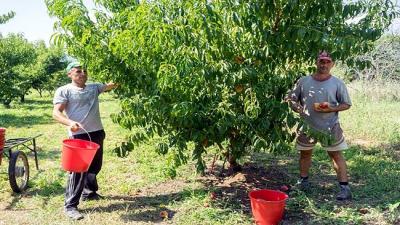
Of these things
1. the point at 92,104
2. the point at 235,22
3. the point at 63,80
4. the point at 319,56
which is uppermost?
the point at 235,22

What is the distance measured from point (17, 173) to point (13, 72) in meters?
14.4

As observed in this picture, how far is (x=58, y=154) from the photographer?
761cm

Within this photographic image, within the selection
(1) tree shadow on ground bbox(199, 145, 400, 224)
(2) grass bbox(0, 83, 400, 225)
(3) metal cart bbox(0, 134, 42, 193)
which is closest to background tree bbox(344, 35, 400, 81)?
(2) grass bbox(0, 83, 400, 225)

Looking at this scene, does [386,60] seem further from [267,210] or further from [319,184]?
[267,210]

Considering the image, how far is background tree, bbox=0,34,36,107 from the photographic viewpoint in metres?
15.5

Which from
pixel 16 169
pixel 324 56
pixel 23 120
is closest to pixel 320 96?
pixel 324 56

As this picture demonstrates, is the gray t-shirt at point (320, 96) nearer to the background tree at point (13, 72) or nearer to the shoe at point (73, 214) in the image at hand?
the shoe at point (73, 214)

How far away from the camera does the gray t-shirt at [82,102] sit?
173 inches

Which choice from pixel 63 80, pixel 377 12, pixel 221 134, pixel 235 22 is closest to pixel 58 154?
pixel 221 134

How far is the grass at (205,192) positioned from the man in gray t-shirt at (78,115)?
245 mm

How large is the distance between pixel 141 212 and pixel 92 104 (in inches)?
50.3

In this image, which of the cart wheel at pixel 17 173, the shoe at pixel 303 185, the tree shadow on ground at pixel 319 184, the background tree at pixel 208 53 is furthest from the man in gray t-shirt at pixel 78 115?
the shoe at pixel 303 185

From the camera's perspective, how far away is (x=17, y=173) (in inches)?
201

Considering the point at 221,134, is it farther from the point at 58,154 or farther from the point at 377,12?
the point at 58,154
